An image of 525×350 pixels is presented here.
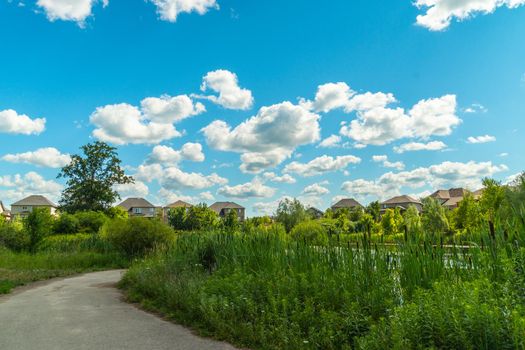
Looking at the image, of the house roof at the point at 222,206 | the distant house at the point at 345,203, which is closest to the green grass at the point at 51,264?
the house roof at the point at 222,206

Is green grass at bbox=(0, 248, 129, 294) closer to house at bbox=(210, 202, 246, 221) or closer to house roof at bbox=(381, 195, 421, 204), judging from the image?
house at bbox=(210, 202, 246, 221)

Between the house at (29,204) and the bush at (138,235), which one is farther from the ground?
the house at (29,204)

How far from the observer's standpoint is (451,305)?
13.1ft

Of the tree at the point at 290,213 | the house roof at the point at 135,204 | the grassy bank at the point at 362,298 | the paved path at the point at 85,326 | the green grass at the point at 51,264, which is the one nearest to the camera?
the grassy bank at the point at 362,298

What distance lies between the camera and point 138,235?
19547mm

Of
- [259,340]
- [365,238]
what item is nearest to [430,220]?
[365,238]

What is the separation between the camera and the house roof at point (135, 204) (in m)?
104

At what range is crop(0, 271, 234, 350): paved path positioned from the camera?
575 centimetres

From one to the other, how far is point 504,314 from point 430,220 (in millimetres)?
32811

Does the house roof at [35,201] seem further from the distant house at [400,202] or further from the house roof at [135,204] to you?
the distant house at [400,202]

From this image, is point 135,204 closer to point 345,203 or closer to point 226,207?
point 226,207

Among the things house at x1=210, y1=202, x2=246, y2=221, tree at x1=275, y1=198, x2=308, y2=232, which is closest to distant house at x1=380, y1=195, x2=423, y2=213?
house at x1=210, y1=202, x2=246, y2=221

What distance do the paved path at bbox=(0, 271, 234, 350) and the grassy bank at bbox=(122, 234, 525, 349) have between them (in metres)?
0.49

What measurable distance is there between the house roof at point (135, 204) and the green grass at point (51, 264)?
83261 millimetres
